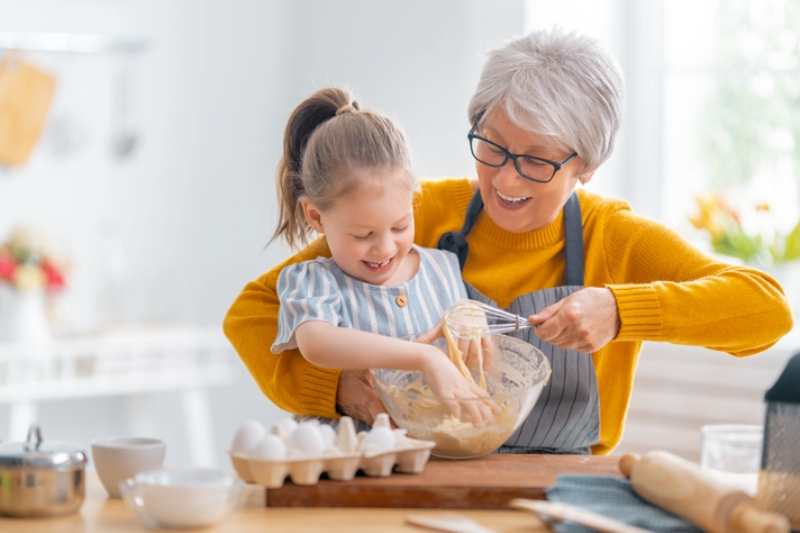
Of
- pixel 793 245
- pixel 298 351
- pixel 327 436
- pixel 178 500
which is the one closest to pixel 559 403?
pixel 298 351

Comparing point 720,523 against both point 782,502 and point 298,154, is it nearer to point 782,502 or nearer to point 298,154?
point 782,502

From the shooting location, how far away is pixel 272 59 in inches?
140

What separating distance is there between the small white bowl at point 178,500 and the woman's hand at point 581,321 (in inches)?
21.8

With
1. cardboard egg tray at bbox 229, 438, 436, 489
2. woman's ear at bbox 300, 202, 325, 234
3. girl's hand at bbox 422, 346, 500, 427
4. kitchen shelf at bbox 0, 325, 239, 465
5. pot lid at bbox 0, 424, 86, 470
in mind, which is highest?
woman's ear at bbox 300, 202, 325, 234

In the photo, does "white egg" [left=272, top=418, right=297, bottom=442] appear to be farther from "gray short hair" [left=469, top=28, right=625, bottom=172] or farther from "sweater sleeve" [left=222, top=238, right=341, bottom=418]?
"gray short hair" [left=469, top=28, right=625, bottom=172]

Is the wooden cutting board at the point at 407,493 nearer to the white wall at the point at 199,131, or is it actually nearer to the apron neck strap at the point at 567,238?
the apron neck strap at the point at 567,238

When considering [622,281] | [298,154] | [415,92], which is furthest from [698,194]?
[298,154]

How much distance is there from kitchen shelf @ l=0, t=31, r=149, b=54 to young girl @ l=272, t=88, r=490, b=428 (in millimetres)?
1850

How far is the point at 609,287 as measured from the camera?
5.01ft

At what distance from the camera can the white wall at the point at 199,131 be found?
10.0 ft

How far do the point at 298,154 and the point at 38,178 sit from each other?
188cm

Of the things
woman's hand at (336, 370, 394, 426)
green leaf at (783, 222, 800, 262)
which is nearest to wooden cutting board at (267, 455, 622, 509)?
woman's hand at (336, 370, 394, 426)

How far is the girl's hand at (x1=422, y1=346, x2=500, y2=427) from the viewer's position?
4.25ft

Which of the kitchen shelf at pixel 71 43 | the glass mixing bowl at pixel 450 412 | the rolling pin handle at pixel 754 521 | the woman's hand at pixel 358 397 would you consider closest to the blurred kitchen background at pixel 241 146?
the kitchen shelf at pixel 71 43
